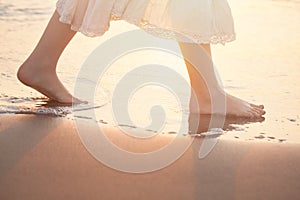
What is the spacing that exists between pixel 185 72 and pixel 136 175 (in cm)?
144

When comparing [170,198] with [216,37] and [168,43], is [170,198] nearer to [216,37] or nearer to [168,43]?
[216,37]

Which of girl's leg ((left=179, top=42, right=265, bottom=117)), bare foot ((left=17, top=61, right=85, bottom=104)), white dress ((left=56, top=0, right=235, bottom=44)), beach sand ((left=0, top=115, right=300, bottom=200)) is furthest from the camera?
bare foot ((left=17, top=61, right=85, bottom=104))

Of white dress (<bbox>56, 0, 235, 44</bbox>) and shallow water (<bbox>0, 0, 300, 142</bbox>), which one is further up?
white dress (<bbox>56, 0, 235, 44</bbox>)

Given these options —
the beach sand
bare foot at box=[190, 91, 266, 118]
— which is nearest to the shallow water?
bare foot at box=[190, 91, 266, 118]

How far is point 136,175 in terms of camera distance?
184cm

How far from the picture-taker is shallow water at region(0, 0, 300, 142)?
8.18 feet

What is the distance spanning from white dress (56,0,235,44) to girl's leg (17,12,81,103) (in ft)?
0.46

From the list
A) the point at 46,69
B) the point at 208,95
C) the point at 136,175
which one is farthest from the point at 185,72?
the point at 136,175

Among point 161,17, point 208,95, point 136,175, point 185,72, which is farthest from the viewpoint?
point 185,72

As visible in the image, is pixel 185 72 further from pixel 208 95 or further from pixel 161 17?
pixel 161 17

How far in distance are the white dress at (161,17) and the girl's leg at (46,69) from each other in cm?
14

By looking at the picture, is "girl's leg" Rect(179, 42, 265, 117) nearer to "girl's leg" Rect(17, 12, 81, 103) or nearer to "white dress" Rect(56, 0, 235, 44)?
"white dress" Rect(56, 0, 235, 44)

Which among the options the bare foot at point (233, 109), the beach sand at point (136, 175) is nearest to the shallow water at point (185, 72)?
the bare foot at point (233, 109)

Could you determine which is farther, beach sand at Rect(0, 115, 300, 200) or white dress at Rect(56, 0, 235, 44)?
white dress at Rect(56, 0, 235, 44)
